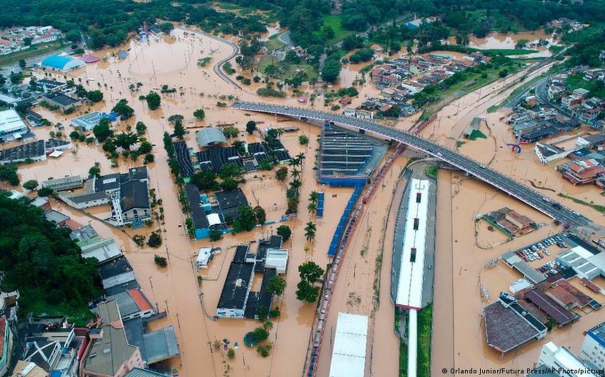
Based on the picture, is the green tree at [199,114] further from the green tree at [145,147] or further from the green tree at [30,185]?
the green tree at [30,185]

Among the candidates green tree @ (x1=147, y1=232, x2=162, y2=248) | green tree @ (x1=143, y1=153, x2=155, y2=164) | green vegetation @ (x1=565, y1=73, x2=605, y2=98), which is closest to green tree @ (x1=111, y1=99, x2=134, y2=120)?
green tree @ (x1=143, y1=153, x2=155, y2=164)

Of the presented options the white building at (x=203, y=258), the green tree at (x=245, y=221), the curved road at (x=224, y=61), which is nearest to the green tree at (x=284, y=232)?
the green tree at (x=245, y=221)

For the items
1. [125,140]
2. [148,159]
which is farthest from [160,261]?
[125,140]

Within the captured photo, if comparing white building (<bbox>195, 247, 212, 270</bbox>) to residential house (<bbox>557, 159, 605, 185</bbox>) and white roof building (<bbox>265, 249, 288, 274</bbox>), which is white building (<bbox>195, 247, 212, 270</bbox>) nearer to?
white roof building (<bbox>265, 249, 288, 274</bbox>)

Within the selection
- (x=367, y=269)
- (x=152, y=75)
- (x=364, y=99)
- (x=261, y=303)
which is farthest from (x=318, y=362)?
(x=152, y=75)

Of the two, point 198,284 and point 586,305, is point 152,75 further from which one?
point 586,305

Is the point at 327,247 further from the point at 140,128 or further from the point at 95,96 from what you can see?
the point at 95,96
